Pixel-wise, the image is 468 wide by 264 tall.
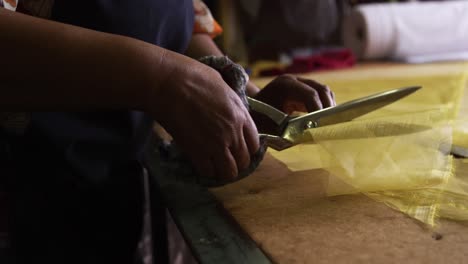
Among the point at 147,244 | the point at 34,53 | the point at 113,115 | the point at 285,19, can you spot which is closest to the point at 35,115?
the point at 113,115

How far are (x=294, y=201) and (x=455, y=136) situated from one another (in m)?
0.22

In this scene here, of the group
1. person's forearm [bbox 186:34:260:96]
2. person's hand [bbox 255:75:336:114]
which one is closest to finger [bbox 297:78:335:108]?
person's hand [bbox 255:75:336:114]

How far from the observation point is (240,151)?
385 mm

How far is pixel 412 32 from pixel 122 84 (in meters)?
1.19

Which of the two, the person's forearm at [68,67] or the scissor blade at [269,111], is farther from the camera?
the scissor blade at [269,111]

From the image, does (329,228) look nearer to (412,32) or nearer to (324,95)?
(324,95)

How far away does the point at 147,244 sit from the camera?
2.64 ft

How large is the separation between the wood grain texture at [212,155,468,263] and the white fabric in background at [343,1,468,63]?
1007 mm

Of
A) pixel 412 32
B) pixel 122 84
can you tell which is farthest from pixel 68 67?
pixel 412 32

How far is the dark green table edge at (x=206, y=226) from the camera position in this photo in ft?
1.07

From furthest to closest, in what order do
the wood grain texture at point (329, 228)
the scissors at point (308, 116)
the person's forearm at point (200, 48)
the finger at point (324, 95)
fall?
the person's forearm at point (200, 48) < the finger at point (324, 95) < the scissors at point (308, 116) < the wood grain texture at point (329, 228)

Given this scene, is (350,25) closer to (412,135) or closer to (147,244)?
(147,244)

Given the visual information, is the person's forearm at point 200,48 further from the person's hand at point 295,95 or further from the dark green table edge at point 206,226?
the dark green table edge at point 206,226

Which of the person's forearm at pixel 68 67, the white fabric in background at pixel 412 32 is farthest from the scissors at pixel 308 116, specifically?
the white fabric in background at pixel 412 32
